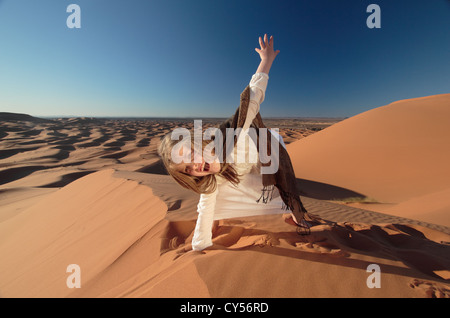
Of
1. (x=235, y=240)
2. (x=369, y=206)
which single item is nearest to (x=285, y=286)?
(x=235, y=240)

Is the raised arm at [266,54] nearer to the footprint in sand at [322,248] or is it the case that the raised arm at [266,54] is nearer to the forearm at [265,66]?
the forearm at [265,66]

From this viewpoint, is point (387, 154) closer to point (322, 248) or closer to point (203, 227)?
point (322, 248)

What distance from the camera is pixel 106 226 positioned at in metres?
2.74

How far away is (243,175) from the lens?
6.77 feet

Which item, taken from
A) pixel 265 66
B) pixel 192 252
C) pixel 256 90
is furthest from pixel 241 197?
pixel 265 66

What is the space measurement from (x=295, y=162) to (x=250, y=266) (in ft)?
33.4

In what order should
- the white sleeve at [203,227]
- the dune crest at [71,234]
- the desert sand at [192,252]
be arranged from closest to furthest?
the desert sand at [192,252] → the white sleeve at [203,227] → the dune crest at [71,234]

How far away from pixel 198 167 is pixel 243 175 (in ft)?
2.19

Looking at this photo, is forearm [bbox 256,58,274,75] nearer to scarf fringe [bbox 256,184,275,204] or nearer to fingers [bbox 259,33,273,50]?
fingers [bbox 259,33,273,50]

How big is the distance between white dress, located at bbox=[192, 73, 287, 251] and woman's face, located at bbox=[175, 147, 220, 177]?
0.91 ft

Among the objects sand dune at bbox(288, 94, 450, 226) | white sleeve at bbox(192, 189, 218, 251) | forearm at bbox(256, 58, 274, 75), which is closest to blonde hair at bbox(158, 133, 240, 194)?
white sleeve at bbox(192, 189, 218, 251)

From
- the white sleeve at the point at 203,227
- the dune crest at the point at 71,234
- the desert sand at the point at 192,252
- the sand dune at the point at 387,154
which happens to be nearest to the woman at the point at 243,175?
the white sleeve at the point at 203,227

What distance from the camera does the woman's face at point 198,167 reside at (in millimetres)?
1560
